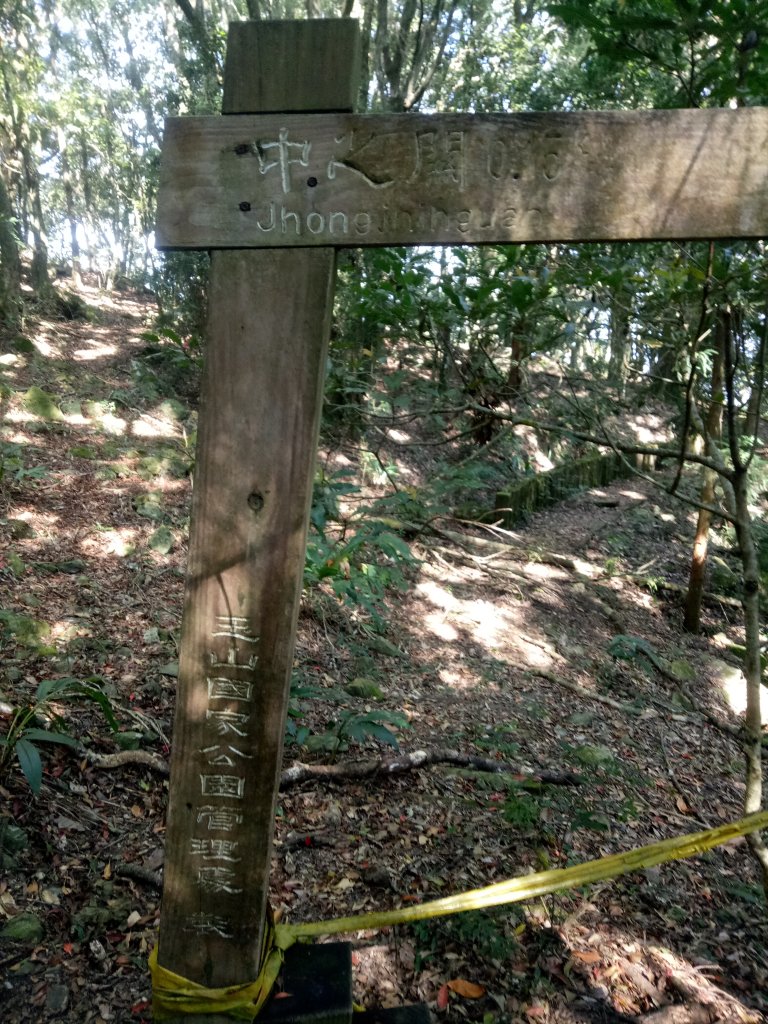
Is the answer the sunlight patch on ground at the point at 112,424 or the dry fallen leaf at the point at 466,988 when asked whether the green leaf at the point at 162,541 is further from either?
the dry fallen leaf at the point at 466,988

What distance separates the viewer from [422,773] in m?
4.05

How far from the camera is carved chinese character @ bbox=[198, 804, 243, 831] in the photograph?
76.0 inches

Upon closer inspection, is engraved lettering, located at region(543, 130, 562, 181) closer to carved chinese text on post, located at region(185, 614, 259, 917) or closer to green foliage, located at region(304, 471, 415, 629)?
carved chinese text on post, located at region(185, 614, 259, 917)

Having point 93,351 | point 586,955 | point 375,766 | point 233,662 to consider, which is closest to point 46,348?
point 93,351

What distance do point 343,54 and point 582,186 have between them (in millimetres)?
687

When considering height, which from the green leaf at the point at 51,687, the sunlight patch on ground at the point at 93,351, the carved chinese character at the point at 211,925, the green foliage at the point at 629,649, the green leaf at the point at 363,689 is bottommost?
the green foliage at the point at 629,649

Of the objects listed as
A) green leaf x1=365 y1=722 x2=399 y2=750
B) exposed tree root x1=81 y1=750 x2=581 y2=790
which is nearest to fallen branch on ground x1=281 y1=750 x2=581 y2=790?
exposed tree root x1=81 y1=750 x2=581 y2=790

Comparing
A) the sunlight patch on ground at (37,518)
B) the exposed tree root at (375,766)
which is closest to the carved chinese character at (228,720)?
the exposed tree root at (375,766)

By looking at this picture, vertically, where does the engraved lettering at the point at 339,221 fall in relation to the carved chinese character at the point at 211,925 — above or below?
above

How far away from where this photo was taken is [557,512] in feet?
40.2

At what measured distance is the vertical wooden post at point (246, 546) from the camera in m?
1.72

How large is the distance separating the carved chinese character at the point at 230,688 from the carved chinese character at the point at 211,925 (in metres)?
0.68

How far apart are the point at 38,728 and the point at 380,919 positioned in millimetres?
2027

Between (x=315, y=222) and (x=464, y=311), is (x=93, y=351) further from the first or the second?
(x=315, y=222)
